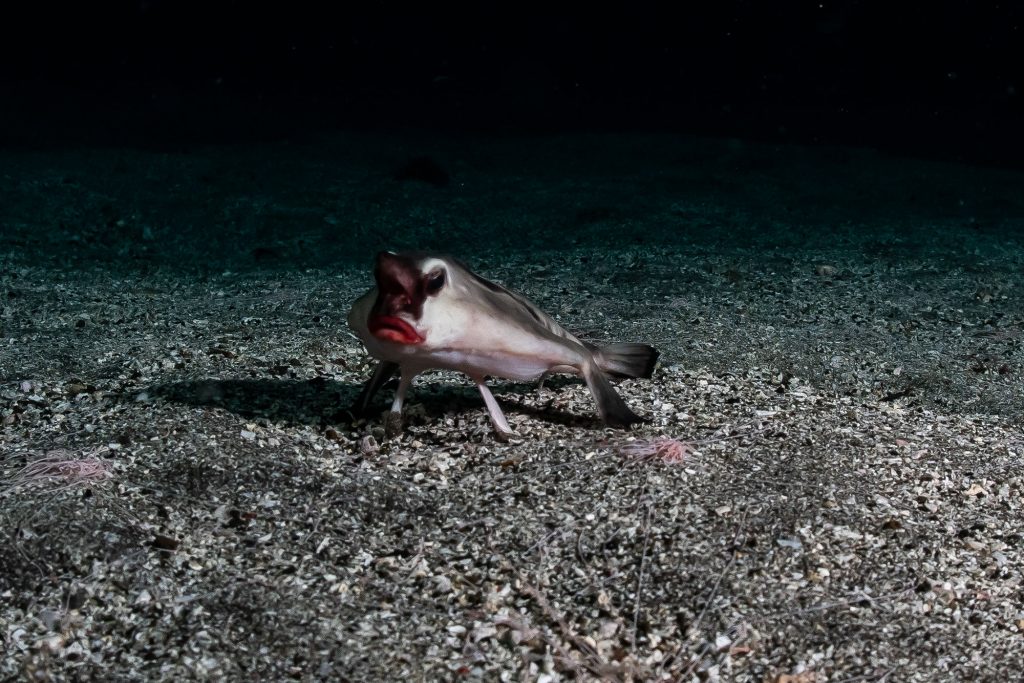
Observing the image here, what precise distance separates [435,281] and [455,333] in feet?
0.60

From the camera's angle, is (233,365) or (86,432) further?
(233,365)

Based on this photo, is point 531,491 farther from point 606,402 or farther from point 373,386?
point 373,386

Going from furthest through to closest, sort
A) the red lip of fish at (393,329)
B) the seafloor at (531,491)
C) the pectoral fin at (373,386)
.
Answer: the pectoral fin at (373,386)
the red lip of fish at (393,329)
the seafloor at (531,491)

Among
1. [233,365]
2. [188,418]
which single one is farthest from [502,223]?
[188,418]

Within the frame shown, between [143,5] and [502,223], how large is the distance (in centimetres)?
1421

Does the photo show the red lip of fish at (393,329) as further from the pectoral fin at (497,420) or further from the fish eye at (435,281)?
the pectoral fin at (497,420)

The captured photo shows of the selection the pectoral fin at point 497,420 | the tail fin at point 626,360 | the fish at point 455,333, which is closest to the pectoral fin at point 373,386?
the fish at point 455,333

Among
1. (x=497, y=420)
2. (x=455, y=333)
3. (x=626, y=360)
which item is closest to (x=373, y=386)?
(x=497, y=420)

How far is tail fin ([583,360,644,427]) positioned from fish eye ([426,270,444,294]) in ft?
2.34

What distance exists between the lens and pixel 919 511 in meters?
2.82

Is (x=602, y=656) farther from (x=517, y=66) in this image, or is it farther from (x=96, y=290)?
(x=517, y=66)

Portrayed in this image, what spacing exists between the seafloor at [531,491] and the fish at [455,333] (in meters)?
0.18

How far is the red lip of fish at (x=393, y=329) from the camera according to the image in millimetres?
2617

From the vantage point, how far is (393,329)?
2627mm
